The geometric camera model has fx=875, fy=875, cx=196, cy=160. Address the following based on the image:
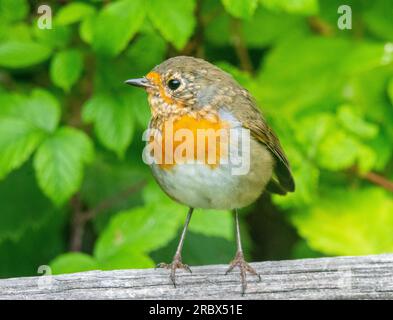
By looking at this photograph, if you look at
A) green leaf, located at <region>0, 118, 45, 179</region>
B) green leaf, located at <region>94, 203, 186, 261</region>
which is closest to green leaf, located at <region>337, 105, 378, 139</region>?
green leaf, located at <region>94, 203, 186, 261</region>

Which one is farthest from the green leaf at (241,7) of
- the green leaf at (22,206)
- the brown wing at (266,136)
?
the green leaf at (22,206)

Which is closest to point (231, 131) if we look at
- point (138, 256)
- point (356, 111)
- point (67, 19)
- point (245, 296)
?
point (245, 296)

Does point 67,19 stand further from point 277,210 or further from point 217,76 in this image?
point 277,210

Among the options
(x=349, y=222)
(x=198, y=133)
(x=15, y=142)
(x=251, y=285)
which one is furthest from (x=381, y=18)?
(x=251, y=285)

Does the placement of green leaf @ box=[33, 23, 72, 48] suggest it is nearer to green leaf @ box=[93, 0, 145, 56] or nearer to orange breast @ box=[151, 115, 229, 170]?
green leaf @ box=[93, 0, 145, 56]

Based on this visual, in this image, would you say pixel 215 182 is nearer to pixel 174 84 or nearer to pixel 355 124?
pixel 174 84

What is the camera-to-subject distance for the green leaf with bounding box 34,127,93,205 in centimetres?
328

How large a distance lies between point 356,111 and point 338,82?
28 cm

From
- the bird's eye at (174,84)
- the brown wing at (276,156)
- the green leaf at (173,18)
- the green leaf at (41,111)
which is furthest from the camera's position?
the green leaf at (41,111)

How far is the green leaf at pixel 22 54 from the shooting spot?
344cm

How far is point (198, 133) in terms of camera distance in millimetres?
2377

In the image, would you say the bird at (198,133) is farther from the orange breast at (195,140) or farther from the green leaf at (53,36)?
the green leaf at (53,36)

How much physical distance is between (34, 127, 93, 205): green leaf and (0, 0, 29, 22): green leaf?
24.1 inches

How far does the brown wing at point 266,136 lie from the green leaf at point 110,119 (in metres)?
0.70
